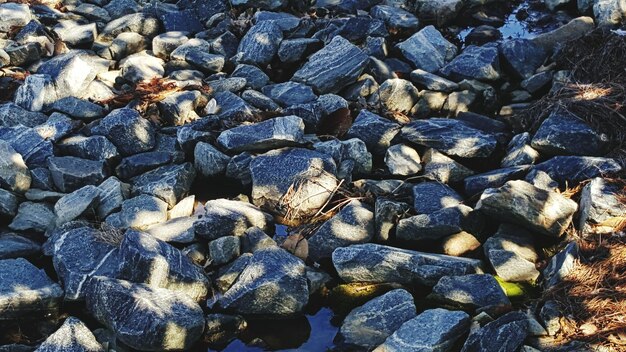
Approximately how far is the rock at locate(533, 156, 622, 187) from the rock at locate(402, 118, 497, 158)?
77 centimetres

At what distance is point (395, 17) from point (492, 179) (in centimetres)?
442

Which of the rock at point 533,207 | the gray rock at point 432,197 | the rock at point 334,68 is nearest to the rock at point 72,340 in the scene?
the gray rock at point 432,197

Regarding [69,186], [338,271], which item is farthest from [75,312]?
[338,271]

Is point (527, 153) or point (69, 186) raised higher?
point (527, 153)

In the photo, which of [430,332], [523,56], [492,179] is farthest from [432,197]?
[523,56]

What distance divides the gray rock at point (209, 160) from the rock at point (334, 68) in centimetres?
187

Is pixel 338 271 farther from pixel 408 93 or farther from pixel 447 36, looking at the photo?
pixel 447 36

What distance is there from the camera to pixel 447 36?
1009cm

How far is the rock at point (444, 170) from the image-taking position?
6906 mm

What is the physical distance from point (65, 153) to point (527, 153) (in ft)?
16.1

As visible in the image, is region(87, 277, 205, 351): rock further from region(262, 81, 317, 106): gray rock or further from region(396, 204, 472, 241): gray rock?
region(262, 81, 317, 106): gray rock

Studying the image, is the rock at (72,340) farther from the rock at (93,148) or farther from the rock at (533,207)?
the rock at (533,207)

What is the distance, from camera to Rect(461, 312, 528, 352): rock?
468 cm

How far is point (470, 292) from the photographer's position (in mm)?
5281
